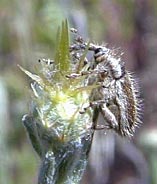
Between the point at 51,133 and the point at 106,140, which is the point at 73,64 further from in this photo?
the point at 106,140

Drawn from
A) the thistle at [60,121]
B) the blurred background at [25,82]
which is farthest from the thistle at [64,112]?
the blurred background at [25,82]

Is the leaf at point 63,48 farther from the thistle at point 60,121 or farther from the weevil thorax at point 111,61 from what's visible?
the weevil thorax at point 111,61

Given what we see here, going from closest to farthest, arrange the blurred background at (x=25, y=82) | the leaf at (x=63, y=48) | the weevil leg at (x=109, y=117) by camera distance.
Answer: the leaf at (x=63, y=48) < the weevil leg at (x=109, y=117) < the blurred background at (x=25, y=82)

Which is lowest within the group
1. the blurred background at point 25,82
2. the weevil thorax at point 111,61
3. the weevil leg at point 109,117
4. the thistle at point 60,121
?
the thistle at point 60,121


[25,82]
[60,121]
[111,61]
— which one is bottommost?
[60,121]

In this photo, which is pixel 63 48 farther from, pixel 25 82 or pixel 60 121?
pixel 25 82

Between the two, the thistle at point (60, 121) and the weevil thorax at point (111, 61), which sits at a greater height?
the weevil thorax at point (111, 61)

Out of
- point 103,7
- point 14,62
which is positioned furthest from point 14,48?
point 103,7

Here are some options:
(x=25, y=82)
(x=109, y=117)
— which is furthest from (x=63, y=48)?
(x=25, y=82)

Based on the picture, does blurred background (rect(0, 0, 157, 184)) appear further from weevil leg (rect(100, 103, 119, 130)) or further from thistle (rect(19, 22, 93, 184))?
thistle (rect(19, 22, 93, 184))
